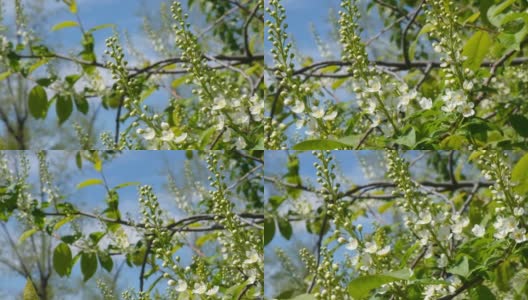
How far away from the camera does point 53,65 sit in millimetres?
1796

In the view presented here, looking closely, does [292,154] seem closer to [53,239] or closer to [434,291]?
[434,291]

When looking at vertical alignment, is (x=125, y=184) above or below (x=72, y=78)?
below

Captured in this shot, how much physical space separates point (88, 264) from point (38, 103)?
439mm

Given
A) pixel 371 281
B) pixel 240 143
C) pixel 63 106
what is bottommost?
→ pixel 371 281

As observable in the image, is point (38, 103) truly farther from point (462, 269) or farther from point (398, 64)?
point (462, 269)

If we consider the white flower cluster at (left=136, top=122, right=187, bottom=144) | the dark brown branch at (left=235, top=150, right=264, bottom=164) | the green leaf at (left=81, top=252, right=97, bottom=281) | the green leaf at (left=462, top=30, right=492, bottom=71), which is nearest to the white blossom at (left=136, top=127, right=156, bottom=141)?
the white flower cluster at (left=136, top=122, right=187, bottom=144)

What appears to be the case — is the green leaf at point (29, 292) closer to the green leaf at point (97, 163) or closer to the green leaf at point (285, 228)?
the green leaf at point (97, 163)

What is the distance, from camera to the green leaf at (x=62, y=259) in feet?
5.02

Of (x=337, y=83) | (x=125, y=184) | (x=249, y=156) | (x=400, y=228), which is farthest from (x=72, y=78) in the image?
(x=400, y=228)

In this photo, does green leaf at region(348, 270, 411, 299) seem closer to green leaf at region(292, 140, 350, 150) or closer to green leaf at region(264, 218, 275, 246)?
green leaf at region(292, 140, 350, 150)

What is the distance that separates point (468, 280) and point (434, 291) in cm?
7

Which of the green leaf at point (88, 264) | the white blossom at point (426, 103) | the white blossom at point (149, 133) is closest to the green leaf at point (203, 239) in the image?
the green leaf at point (88, 264)

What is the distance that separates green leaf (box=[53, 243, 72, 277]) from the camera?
60.3 inches

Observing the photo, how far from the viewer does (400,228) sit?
1.58 m
